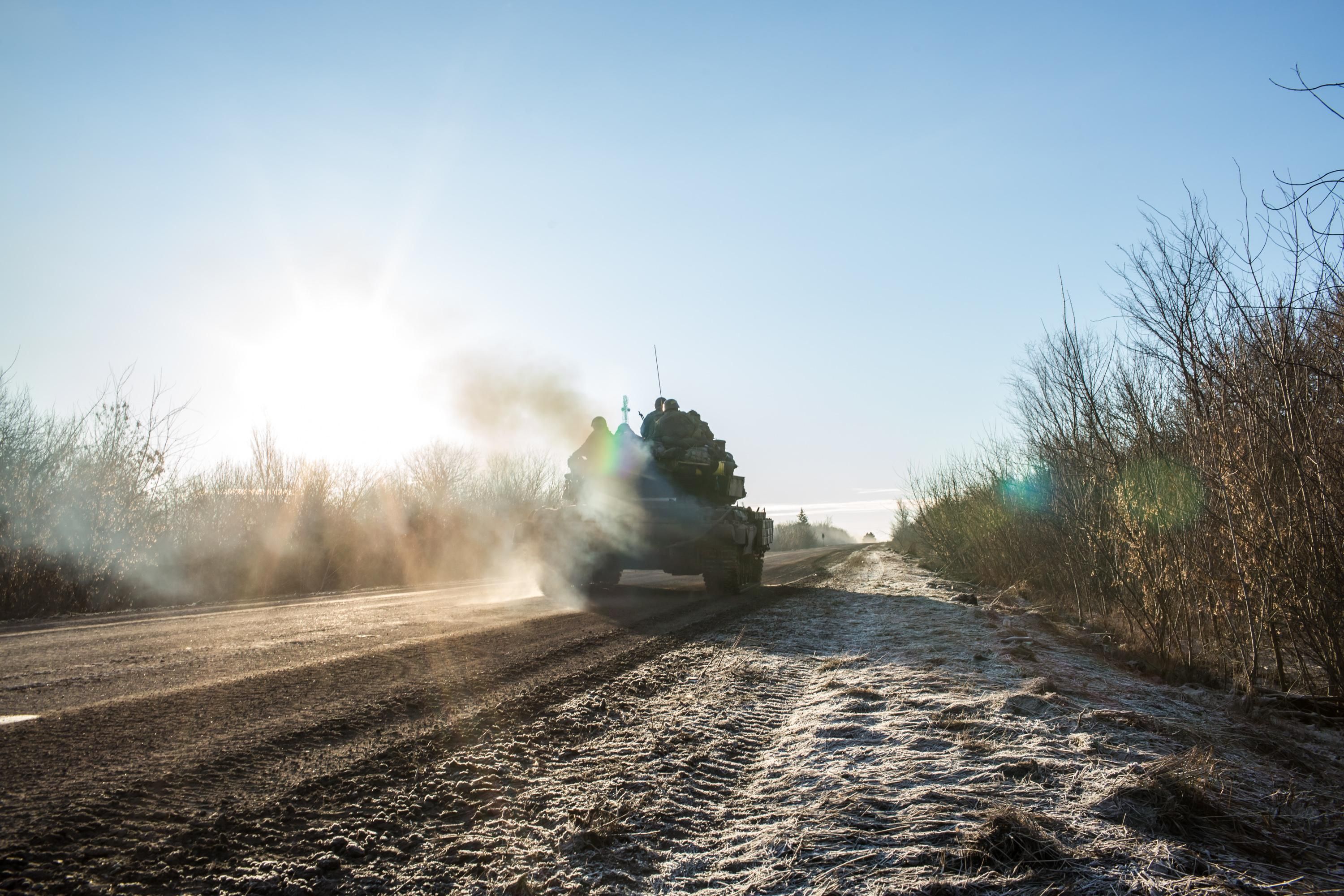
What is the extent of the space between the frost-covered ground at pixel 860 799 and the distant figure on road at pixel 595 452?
784 cm

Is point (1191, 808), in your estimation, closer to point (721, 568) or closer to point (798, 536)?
point (721, 568)

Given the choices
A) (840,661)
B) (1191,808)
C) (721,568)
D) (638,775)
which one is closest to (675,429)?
(721,568)

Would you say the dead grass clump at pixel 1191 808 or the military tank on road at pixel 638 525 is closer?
the dead grass clump at pixel 1191 808

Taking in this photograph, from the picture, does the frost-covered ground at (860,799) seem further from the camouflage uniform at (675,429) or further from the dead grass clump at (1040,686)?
the camouflage uniform at (675,429)

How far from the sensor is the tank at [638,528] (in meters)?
11.2

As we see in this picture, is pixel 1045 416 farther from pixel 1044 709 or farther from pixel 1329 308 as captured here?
pixel 1044 709

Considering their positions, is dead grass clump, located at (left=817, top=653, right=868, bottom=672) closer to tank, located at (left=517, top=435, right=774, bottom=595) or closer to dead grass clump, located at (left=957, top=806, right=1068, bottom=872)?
dead grass clump, located at (left=957, top=806, right=1068, bottom=872)

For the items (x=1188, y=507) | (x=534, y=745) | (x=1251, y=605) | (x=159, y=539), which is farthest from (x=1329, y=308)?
(x=159, y=539)

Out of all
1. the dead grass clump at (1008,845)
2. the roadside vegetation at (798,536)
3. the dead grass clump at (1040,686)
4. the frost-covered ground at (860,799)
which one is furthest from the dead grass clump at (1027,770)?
the roadside vegetation at (798,536)

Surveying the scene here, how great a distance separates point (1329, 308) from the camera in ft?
15.0

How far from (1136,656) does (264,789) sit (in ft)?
21.3

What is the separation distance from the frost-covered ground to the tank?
657cm

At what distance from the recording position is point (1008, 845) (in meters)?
2.23

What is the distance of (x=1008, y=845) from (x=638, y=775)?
135cm
